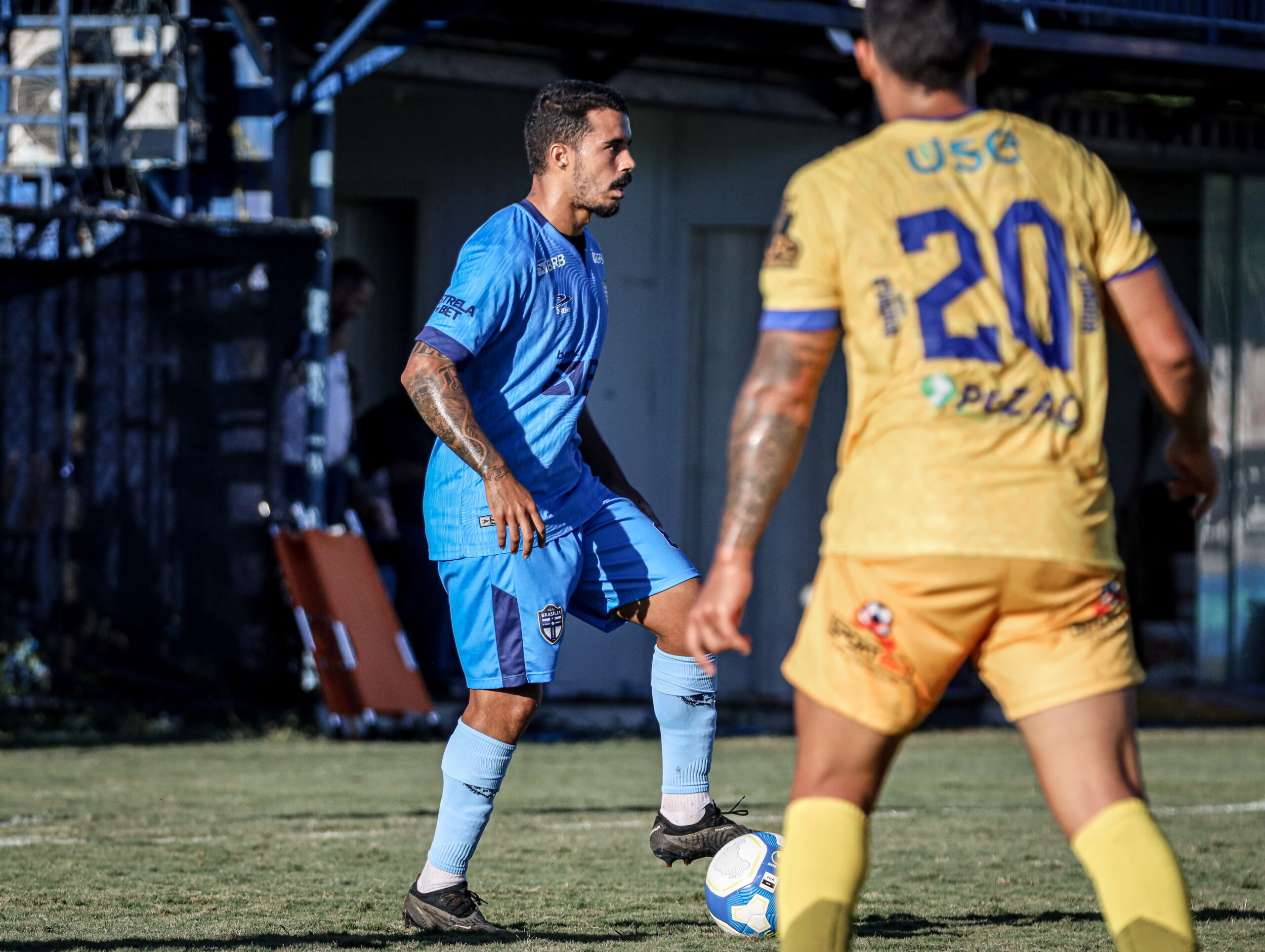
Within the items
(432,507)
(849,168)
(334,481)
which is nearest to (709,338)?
(334,481)

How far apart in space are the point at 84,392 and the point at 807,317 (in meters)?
7.91

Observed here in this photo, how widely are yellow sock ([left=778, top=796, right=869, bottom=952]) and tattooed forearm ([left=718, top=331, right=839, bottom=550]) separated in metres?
0.45

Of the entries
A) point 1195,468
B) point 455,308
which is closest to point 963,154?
point 1195,468

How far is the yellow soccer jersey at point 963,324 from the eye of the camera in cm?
285

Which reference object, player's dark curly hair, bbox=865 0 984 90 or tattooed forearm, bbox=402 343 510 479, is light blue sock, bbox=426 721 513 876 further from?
player's dark curly hair, bbox=865 0 984 90

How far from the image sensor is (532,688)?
4.74 meters

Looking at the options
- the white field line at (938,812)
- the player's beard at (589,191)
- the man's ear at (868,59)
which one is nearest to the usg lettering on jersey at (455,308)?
the player's beard at (589,191)

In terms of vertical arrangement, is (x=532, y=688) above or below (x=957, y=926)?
above

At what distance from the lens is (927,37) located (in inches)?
116

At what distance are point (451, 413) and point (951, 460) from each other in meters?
1.88

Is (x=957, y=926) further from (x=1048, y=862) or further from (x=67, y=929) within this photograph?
(x=67, y=929)

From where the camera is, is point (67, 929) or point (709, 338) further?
point (709, 338)

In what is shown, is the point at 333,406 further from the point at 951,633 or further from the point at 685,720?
the point at 951,633

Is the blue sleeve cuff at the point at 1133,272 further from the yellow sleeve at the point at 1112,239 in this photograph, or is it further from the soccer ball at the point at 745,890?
the soccer ball at the point at 745,890
